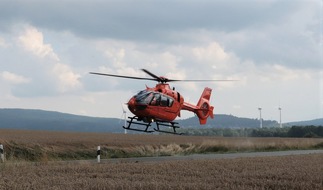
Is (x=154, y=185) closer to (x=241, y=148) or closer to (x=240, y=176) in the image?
(x=240, y=176)

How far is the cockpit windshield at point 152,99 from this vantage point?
2669cm

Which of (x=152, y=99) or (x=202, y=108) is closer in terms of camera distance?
(x=152, y=99)

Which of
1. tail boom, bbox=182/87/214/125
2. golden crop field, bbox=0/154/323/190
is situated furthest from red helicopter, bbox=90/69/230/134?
golden crop field, bbox=0/154/323/190

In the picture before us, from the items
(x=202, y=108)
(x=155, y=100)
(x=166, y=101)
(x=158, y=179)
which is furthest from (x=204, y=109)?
(x=158, y=179)

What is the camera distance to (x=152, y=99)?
88.1ft

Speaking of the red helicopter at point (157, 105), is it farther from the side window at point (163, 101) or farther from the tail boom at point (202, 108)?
the tail boom at point (202, 108)

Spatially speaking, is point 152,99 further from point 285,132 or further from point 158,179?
Result: point 285,132

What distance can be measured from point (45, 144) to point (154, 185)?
28206mm

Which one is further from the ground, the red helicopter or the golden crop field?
A: the red helicopter

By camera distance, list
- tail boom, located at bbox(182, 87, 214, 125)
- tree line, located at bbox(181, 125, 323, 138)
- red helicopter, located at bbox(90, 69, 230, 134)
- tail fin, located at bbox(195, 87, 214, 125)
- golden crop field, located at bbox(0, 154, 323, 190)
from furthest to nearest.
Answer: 1. tree line, located at bbox(181, 125, 323, 138)
2. tail fin, located at bbox(195, 87, 214, 125)
3. tail boom, located at bbox(182, 87, 214, 125)
4. red helicopter, located at bbox(90, 69, 230, 134)
5. golden crop field, located at bbox(0, 154, 323, 190)

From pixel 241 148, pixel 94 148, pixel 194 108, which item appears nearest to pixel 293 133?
pixel 241 148

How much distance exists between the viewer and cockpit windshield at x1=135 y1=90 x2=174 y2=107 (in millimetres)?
26688

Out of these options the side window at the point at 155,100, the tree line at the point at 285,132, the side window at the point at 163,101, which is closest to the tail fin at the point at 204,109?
the side window at the point at 163,101

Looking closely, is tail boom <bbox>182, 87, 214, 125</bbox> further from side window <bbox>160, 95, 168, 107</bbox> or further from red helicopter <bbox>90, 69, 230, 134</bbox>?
side window <bbox>160, 95, 168, 107</bbox>
